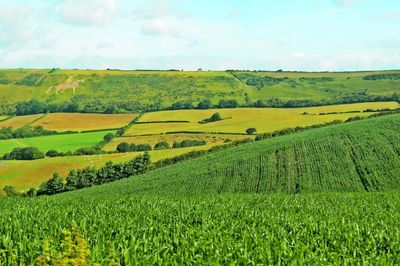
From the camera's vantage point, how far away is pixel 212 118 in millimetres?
144875

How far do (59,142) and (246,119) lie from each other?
47644 millimetres

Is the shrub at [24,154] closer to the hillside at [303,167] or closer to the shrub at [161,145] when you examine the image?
the shrub at [161,145]

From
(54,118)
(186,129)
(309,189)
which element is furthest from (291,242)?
(54,118)

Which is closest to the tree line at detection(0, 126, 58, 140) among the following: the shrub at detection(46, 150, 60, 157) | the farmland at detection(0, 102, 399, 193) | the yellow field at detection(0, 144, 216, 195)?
the farmland at detection(0, 102, 399, 193)

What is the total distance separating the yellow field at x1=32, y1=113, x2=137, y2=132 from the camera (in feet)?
484

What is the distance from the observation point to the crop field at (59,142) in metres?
119

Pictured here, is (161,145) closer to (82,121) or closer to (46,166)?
(46,166)

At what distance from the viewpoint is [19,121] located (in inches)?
6344

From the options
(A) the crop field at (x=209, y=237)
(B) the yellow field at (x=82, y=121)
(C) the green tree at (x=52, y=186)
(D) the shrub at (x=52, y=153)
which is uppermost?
(A) the crop field at (x=209, y=237)

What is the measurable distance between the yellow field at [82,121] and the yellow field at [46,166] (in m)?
42.6

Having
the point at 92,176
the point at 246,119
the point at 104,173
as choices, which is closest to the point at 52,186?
the point at 92,176

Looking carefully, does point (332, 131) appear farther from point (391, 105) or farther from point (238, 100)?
point (238, 100)

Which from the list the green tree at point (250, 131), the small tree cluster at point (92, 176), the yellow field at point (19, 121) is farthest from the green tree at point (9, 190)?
the yellow field at point (19, 121)

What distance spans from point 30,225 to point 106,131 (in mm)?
116153
